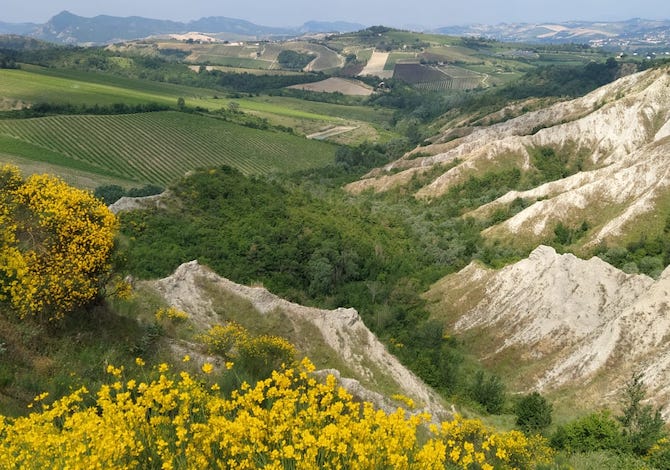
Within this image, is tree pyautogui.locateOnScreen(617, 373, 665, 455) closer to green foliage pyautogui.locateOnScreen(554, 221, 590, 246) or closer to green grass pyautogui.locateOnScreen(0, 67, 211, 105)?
green foliage pyautogui.locateOnScreen(554, 221, 590, 246)

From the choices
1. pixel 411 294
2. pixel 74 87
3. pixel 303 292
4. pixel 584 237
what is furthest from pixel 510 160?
pixel 74 87

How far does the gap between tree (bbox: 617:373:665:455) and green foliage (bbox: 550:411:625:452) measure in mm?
654

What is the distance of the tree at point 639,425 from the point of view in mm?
26562

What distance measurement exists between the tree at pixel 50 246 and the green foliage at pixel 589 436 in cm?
2647

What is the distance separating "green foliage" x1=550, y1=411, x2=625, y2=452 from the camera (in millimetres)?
26891

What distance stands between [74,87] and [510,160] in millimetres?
154496

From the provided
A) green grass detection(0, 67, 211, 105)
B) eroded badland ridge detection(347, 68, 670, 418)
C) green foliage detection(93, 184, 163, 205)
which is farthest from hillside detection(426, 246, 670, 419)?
green grass detection(0, 67, 211, 105)

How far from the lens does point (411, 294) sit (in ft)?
184

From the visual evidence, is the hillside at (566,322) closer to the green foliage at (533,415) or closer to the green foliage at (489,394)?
the green foliage at (489,394)

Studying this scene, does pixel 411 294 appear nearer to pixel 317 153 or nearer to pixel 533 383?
pixel 533 383

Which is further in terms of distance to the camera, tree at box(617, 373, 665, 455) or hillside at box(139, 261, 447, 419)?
hillside at box(139, 261, 447, 419)

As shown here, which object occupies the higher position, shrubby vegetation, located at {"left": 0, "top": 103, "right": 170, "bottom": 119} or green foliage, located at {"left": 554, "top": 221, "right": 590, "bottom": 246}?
shrubby vegetation, located at {"left": 0, "top": 103, "right": 170, "bottom": 119}

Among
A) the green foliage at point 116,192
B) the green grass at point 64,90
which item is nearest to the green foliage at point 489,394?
the green foliage at point 116,192

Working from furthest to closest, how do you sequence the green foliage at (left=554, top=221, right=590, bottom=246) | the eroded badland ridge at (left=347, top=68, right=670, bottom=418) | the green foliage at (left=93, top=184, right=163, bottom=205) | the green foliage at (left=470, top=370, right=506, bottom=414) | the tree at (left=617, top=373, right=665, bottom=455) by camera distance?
the green foliage at (left=93, top=184, right=163, bottom=205), the green foliage at (left=554, top=221, right=590, bottom=246), the eroded badland ridge at (left=347, top=68, right=670, bottom=418), the green foliage at (left=470, top=370, right=506, bottom=414), the tree at (left=617, top=373, right=665, bottom=455)
